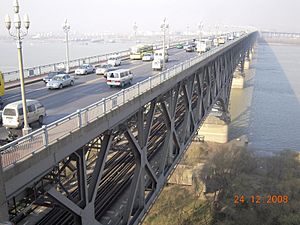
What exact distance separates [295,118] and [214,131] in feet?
53.7

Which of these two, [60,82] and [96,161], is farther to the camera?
[60,82]

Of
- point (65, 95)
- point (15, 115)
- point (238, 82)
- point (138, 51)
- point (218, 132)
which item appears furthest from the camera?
point (238, 82)

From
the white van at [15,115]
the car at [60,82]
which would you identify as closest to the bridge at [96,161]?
the white van at [15,115]

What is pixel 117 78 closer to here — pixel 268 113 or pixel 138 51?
pixel 138 51

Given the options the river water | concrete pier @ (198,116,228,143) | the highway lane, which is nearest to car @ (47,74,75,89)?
the highway lane

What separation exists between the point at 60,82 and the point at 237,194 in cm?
2713

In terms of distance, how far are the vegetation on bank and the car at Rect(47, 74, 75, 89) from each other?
2197 cm

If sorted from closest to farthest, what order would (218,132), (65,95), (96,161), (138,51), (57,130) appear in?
(57,130) < (96,161) < (65,95) < (138,51) < (218,132)

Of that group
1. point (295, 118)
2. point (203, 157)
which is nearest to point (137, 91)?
point (203, 157)

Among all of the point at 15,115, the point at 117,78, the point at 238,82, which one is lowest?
the point at 238,82

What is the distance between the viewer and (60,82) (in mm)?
25922

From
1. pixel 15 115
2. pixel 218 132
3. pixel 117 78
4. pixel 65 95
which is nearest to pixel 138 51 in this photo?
pixel 218 132

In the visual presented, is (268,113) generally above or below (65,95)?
below

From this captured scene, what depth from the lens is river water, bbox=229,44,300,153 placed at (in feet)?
191
